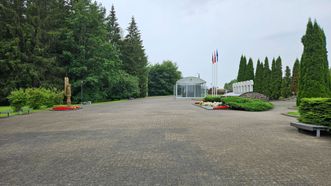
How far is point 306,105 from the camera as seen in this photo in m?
7.07

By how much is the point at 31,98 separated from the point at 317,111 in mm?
18152

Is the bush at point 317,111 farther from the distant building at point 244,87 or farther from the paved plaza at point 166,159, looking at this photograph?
the distant building at point 244,87

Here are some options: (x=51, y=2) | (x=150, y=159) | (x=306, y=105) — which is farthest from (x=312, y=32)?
(x=51, y=2)

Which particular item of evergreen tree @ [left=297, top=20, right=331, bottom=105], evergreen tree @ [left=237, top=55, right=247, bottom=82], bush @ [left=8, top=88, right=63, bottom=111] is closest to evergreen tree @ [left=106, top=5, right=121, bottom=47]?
bush @ [left=8, top=88, right=63, bottom=111]

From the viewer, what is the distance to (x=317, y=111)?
22.0 feet

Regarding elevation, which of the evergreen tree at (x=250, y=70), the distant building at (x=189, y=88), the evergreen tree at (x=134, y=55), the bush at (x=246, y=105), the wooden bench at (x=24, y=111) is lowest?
the wooden bench at (x=24, y=111)

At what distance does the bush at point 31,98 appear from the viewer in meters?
14.3

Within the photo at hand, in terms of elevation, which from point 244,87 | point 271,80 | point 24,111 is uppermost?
point 271,80

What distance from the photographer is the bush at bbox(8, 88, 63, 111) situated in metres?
14.3

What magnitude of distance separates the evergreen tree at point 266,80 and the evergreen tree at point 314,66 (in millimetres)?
16187

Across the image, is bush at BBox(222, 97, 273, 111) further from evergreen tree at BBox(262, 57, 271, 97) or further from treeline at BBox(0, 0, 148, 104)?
treeline at BBox(0, 0, 148, 104)

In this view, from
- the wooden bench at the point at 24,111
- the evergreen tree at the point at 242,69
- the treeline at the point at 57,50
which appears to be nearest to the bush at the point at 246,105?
the wooden bench at the point at 24,111

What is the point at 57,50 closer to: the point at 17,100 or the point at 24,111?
the point at 17,100

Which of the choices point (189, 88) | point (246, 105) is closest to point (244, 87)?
point (189, 88)
